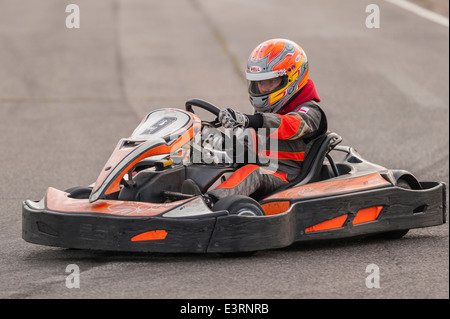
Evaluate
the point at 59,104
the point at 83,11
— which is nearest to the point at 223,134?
the point at 59,104

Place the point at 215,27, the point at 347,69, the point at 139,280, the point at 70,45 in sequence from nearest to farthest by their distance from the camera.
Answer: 1. the point at 139,280
2. the point at 347,69
3. the point at 70,45
4. the point at 215,27

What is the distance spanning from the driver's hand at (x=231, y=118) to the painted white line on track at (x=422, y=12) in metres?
12.9

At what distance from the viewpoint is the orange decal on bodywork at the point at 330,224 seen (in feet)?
19.2

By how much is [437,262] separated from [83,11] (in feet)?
53.4

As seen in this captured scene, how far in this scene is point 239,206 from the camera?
217 inches

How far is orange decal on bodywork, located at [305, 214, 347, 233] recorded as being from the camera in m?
5.84

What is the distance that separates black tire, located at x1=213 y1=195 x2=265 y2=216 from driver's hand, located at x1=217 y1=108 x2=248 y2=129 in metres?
0.56

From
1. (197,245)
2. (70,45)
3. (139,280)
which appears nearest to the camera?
(139,280)

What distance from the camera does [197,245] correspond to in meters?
5.38

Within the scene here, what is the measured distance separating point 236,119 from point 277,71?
60 centimetres

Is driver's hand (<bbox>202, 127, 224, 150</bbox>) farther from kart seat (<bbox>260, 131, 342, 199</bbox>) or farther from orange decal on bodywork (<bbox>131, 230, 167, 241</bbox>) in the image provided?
orange decal on bodywork (<bbox>131, 230, 167, 241</bbox>)

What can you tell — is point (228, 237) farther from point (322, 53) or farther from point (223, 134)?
point (322, 53)

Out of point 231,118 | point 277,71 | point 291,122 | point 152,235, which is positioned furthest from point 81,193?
point 277,71

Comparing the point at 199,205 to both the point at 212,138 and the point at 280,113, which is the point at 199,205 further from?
the point at 280,113
